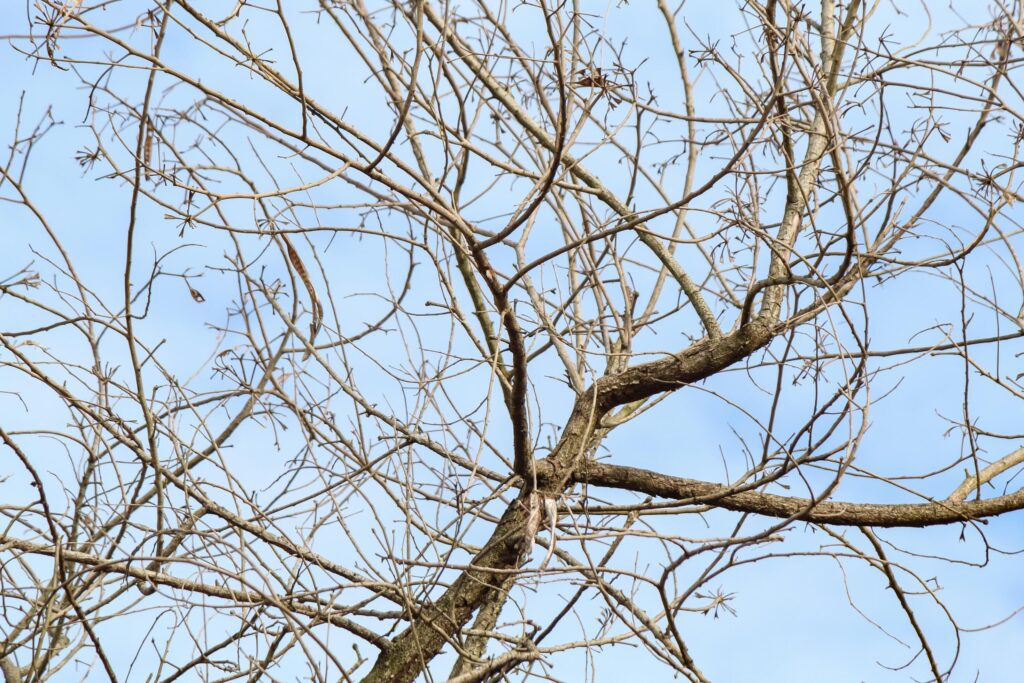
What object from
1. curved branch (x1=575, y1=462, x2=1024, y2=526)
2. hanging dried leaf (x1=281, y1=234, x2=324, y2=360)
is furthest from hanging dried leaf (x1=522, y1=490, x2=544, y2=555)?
hanging dried leaf (x1=281, y1=234, x2=324, y2=360)

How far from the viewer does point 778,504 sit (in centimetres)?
322

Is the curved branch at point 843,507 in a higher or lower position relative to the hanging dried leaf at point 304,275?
lower

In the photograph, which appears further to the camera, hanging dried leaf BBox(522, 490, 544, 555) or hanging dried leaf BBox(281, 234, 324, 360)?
hanging dried leaf BBox(522, 490, 544, 555)

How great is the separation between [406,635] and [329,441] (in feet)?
2.18

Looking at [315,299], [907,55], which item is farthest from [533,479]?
[907,55]

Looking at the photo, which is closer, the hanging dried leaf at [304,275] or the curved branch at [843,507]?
the hanging dried leaf at [304,275]

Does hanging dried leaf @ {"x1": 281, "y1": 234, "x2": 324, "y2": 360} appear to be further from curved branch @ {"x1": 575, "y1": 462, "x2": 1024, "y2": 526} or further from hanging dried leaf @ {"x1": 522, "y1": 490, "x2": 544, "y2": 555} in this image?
curved branch @ {"x1": 575, "y1": 462, "x2": 1024, "y2": 526}

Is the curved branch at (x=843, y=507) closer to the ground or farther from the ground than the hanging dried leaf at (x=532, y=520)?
farther from the ground

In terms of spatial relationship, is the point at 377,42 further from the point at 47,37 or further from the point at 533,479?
the point at 533,479

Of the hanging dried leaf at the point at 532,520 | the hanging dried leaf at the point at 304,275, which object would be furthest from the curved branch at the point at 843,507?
the hanging dried leaf at the point at 304,275

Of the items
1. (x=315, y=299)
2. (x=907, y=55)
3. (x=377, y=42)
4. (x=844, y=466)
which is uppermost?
(x=377, y=42)

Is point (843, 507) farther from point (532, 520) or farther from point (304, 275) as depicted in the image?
point (304, 275)

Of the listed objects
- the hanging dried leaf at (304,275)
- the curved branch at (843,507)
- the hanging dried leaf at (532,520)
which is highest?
the hanging dried leaf at (304,275)

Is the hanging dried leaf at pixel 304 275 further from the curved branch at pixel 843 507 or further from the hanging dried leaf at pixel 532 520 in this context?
the curved branch at pixel 843 507
